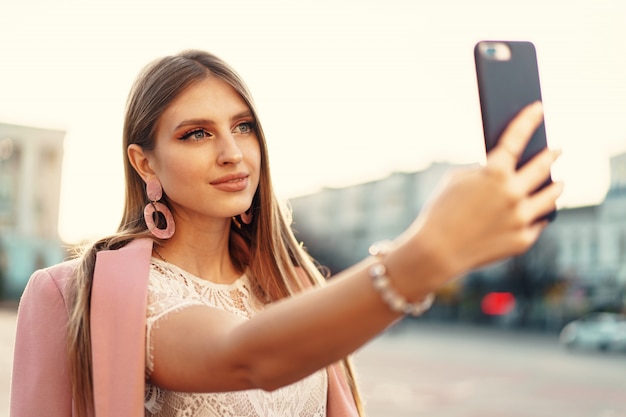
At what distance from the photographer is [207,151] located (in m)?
1.62

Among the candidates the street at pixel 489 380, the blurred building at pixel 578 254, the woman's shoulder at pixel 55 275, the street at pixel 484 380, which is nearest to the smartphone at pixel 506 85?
the woman's shoulder at pixel 55 275

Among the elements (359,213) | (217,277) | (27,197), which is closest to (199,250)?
(217,277)

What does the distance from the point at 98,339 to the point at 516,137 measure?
94cm

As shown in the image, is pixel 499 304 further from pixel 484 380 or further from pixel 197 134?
pixel 197 134

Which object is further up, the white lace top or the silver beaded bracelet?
the silver beaded bracelet

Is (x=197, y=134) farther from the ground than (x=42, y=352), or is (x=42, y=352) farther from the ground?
(x=197, y=134)

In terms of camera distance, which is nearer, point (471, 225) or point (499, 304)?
point (471, 225)

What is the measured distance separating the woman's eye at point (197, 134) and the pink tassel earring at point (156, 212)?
178 mm

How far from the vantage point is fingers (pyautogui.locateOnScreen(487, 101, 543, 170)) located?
3.12ft

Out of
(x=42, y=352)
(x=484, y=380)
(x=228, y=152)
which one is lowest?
(x=484, y=380)

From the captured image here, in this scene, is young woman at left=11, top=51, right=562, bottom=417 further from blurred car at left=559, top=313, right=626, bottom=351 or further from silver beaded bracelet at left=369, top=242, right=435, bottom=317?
blurred car at left=559, top=313, right=626, bottom=351

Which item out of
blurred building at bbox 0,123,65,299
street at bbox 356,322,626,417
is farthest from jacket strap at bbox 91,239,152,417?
blurred building at bbox 0,123,65,299

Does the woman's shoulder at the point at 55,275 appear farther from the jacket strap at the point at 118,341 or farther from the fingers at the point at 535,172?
the fingers at the point at 535,172

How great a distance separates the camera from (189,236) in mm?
1867
